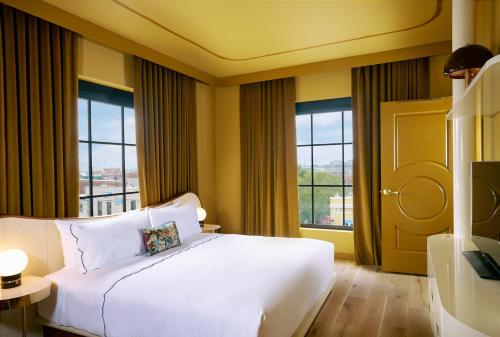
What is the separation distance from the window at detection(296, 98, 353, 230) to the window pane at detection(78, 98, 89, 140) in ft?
8.96

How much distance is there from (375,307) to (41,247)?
2.80 metres

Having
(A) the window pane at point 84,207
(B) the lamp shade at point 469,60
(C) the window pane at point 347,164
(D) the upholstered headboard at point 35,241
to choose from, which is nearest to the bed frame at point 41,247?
(D) the upholstered headboard at point 35,241

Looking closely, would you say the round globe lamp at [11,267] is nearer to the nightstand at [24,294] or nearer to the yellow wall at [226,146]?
the nightstand at [24,294]

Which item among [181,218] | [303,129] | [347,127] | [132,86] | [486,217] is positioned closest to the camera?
[486,217]

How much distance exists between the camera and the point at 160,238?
2889 mm

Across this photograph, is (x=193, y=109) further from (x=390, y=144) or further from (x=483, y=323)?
(x=483, y=323)

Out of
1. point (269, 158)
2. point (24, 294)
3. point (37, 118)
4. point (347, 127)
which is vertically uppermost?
point (347, 127)

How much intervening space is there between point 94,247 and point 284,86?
313cm

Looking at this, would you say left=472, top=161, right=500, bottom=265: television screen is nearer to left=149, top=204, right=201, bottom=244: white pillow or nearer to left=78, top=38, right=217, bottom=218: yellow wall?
left=149, top=204, right=201, bottom=244: white pillow

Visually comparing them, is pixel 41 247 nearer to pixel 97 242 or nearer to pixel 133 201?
pixel 97 242

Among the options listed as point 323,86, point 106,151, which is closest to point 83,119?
point 106,151

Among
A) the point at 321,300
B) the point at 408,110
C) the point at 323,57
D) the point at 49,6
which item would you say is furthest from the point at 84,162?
the point at 408,110

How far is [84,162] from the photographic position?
315 centimetres

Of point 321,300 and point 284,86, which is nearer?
point 321,300
